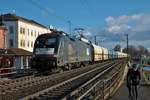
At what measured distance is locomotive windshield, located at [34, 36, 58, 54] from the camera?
34.7m

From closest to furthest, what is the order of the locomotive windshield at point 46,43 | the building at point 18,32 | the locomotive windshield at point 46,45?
the locomotive windshield at point 46,45, the locomotive windshield at point 46,43, the building at point 18,32

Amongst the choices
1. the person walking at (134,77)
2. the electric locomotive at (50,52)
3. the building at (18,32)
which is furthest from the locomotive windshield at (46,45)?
the building at (18,32)

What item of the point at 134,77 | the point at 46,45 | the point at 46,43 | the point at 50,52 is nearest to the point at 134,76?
the point at 134,77

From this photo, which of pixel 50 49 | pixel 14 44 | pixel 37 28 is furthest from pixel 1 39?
pixel 37 28

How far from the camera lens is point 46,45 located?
1383 inches

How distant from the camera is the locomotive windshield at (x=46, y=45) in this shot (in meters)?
34.7

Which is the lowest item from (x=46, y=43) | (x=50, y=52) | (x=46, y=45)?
(x=50, y=52)

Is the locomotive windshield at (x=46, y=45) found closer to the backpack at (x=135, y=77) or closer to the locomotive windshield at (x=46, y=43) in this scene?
the locomotive windshield at (x=46, y=43)

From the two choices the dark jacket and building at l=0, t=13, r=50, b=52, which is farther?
building at l=0, t=13, r=50, b=52

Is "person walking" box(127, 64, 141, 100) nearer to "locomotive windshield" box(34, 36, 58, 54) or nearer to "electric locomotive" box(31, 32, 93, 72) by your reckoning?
"electric locomotive" box(31, 32, 93, 72)

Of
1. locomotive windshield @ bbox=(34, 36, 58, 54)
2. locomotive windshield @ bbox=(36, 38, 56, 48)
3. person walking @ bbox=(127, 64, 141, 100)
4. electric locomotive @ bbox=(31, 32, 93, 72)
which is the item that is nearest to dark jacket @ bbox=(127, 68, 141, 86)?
person walking @ bbox=(127, 64, 141, 100)

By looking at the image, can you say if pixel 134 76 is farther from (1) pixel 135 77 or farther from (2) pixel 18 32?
(2) pixel 18 32

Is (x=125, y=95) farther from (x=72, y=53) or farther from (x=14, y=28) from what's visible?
(x=14, y=28)

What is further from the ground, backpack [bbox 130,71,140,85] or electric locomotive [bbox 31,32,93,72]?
electric locomotive [bbox 31,32,93,72]
